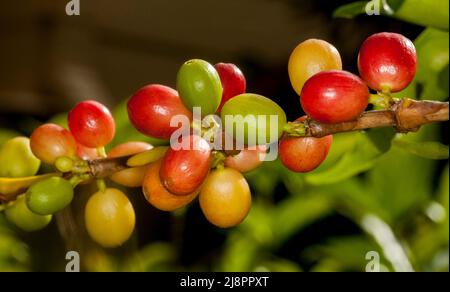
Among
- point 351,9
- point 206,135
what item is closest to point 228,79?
point 206,135

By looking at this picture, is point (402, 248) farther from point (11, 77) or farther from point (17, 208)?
point (11, 77)

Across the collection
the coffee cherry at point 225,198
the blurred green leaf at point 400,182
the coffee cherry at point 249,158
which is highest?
the blurred green leaf at point 400,182

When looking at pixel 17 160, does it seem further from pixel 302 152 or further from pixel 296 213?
pixel 296 213

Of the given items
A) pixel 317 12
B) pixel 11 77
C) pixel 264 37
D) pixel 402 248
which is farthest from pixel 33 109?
pixel 402 248

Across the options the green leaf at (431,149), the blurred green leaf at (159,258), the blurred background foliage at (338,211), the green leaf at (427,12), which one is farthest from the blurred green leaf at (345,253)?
the green leaf at (431,149)

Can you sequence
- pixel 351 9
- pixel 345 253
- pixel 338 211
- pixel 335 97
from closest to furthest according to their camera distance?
1. pixel 335 97
2. pixel 351 9
3. pixel 345 253
4. pixel 338 211

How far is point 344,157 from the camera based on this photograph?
0.50 meters

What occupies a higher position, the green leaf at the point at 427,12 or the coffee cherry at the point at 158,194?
the green leaf at the point at 427,12

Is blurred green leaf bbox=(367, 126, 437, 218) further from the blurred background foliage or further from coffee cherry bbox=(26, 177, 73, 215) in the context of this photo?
coffee cherry bbox=(26, 177, 73, 215)

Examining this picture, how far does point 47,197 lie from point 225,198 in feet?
0.27

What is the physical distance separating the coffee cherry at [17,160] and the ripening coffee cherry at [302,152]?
16cm

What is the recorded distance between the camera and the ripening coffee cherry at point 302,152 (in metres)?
0.28

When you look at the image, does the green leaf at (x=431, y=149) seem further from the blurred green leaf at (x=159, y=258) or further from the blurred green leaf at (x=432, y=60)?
the blurred green leaf at (x=159, y=258)

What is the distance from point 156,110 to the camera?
0.97 ft
